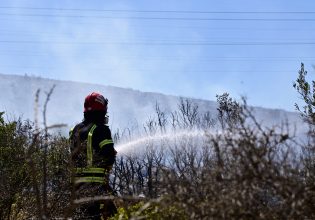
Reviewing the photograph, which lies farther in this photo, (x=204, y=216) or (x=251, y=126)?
(x=251, y=126)

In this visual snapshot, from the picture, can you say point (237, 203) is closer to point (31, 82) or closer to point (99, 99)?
point (99, 99)

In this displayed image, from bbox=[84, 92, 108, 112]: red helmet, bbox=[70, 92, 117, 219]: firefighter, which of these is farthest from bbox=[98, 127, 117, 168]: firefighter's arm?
bbox=[84, 92, 108, 112]: red helmet

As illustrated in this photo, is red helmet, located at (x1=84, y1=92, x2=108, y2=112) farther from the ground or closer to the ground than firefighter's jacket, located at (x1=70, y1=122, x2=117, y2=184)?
farther from the ground

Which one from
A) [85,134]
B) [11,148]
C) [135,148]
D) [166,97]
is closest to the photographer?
[85,134]

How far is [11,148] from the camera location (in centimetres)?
816

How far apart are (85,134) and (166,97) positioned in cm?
5676

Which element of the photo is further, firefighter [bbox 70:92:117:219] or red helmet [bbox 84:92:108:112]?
red helmet [bbox 84:92:108:112]

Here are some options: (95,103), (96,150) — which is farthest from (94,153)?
(95,103)

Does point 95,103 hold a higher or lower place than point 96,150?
higher

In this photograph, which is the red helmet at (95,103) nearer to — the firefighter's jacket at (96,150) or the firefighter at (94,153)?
the firefighter at (94,153)

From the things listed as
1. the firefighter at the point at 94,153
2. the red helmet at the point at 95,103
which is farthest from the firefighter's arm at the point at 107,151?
the red helmet at the point at 95,103

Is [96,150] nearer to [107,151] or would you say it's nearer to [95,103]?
[107,151]

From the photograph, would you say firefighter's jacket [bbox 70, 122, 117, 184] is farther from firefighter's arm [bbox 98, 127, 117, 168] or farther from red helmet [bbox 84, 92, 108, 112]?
red helmet [bbox 84, 92, 108, 112]

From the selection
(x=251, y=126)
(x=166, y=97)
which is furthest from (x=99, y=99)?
(x=166, y=97)
